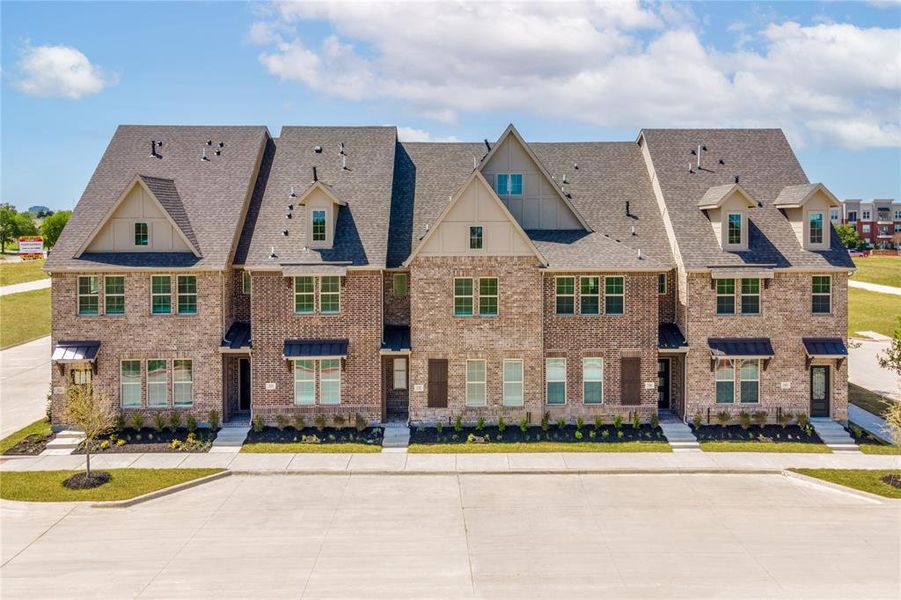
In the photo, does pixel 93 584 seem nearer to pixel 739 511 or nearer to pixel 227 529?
pixel 227 529

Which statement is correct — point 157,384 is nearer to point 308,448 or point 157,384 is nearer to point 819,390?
point 308,448

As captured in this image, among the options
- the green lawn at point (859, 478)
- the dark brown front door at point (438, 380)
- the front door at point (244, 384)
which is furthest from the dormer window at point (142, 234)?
the green lawn at point (859, 478)

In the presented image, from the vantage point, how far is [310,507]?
19.8 m

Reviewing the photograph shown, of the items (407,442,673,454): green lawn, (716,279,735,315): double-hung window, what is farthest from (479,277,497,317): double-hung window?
(716,279,735,315): double-hung window

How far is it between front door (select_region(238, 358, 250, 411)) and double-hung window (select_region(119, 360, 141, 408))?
3.70m

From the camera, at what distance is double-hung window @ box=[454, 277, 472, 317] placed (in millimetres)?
26656

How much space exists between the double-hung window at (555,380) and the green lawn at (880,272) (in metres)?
57.4

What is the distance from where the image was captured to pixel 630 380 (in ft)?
88.1

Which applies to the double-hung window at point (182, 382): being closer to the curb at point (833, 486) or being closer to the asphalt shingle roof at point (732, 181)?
the asphalt shingle roof at point (732, 181)

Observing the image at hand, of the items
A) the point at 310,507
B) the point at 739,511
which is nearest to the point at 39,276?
the point at 310,507

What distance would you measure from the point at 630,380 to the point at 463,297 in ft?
23.1

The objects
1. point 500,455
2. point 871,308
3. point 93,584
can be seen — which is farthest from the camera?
point 871,308

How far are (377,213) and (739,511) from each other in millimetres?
17000

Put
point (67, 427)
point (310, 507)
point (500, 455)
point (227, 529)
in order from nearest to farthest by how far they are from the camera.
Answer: point (227, 529) → point (310, 507) → point (500, 455) → point (67, 427)
